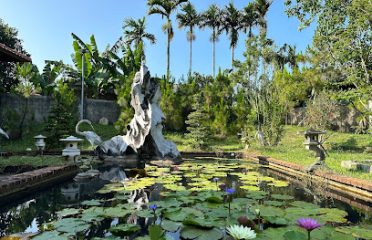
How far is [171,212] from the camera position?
4.27 meters

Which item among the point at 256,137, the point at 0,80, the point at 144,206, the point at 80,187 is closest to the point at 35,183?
the point at 80,187

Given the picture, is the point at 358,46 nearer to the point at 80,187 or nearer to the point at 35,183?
the point at 80,187

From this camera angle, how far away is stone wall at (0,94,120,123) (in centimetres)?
1872

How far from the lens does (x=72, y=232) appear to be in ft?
11.9

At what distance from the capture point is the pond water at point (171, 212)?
141 inches

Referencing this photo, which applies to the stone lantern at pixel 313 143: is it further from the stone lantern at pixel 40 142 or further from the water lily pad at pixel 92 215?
the stone lantern at pixel 40 142

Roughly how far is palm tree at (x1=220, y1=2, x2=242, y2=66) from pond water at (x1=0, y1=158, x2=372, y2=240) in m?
24.0

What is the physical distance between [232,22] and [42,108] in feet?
58.3

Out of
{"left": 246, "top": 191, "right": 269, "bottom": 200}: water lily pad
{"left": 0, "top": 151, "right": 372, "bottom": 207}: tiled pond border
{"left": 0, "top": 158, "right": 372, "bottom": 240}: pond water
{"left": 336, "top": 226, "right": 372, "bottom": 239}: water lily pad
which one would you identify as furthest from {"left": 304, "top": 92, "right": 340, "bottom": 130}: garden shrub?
{"left": 336, "top": 226, "right": 372, "bottom": 239}: water lily pad

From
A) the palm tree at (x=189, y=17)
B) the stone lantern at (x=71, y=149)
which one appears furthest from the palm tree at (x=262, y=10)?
the stone lantern at (x=71, y=149)

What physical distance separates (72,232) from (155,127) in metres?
8.42

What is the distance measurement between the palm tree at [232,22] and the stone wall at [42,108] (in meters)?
13.2

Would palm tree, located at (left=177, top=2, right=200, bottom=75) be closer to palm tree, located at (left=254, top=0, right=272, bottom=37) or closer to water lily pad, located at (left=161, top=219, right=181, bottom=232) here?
palm tree, located at (left=254, top=0, right=272, bottom=37)

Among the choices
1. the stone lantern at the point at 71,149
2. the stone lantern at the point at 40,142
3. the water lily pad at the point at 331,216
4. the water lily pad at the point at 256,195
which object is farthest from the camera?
the stone lantern at the point at 40,142
